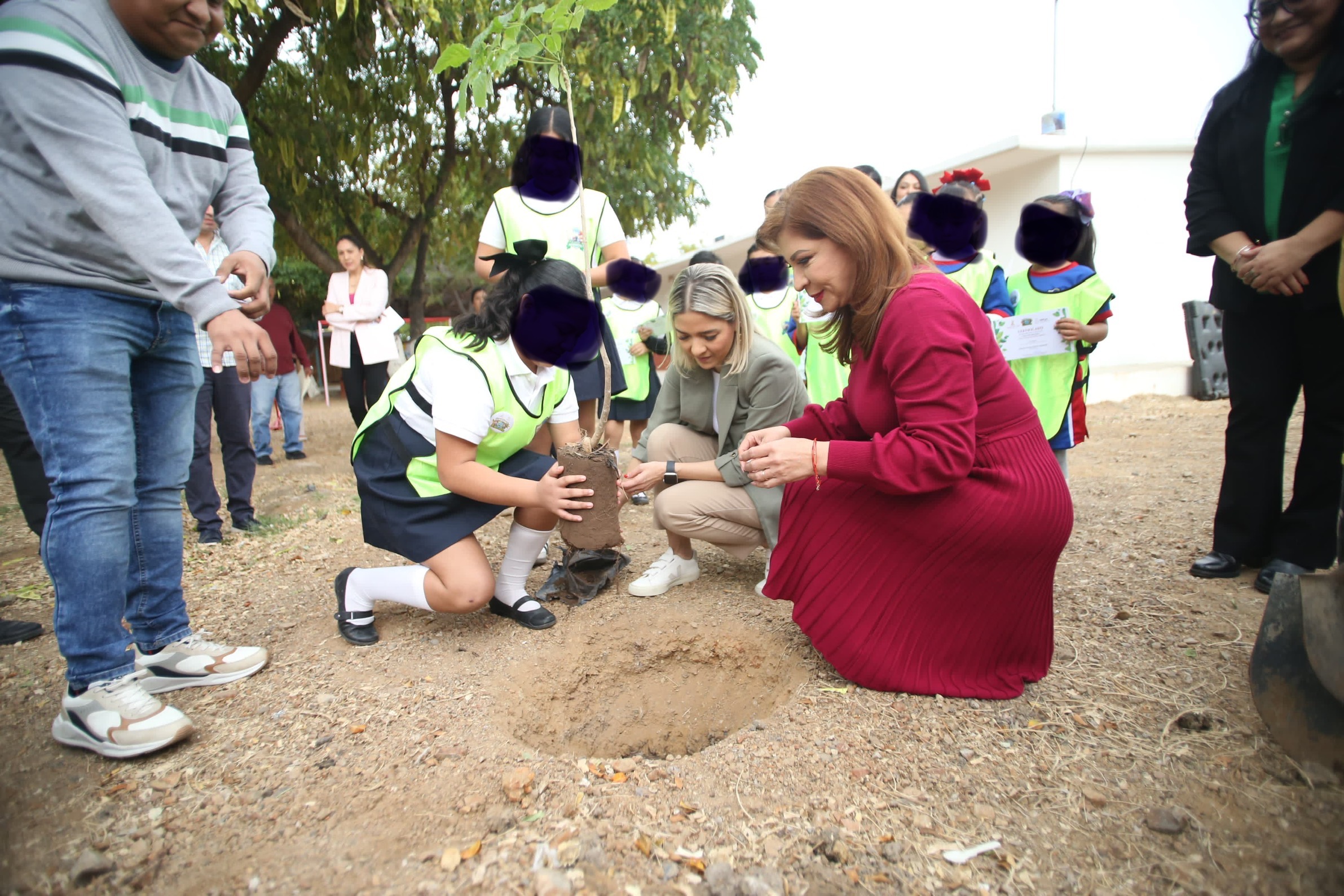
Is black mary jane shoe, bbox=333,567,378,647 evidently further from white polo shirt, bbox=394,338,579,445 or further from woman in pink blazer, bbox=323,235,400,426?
woman in pink blazer, bbox=323,235,400,426

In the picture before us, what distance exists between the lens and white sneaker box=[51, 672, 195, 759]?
160cm

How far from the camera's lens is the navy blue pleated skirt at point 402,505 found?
2195mm

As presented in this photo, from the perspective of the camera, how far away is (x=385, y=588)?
7.41ft

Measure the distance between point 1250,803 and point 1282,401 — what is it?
1.53 meters

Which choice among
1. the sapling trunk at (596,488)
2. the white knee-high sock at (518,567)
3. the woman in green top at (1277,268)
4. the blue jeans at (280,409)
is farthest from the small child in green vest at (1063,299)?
the blue jeans at (280,409)

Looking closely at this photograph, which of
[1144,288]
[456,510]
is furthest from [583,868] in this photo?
[1144,288]

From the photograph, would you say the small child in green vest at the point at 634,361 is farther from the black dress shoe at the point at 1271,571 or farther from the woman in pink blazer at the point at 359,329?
the black dress shoe at the point at 1271,571

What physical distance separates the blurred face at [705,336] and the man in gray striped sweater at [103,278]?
1242 millimetres

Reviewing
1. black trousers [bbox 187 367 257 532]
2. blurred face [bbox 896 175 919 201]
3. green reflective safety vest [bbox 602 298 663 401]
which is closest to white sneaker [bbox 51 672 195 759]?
black trousers [bbox 187 367 257 532]

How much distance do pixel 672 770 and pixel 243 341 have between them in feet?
4.16

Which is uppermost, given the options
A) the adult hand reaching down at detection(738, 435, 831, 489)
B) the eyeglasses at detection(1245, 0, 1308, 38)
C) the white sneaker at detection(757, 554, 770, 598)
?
the eyeglasses at detection(1245, 0, 1308, 38)

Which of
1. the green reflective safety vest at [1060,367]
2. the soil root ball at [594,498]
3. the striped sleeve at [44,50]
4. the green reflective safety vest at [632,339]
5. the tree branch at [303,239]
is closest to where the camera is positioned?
the striped sleeve at [44,50]

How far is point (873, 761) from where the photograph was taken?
1561 mm

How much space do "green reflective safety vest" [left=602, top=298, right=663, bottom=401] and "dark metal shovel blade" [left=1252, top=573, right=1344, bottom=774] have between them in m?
3.07
